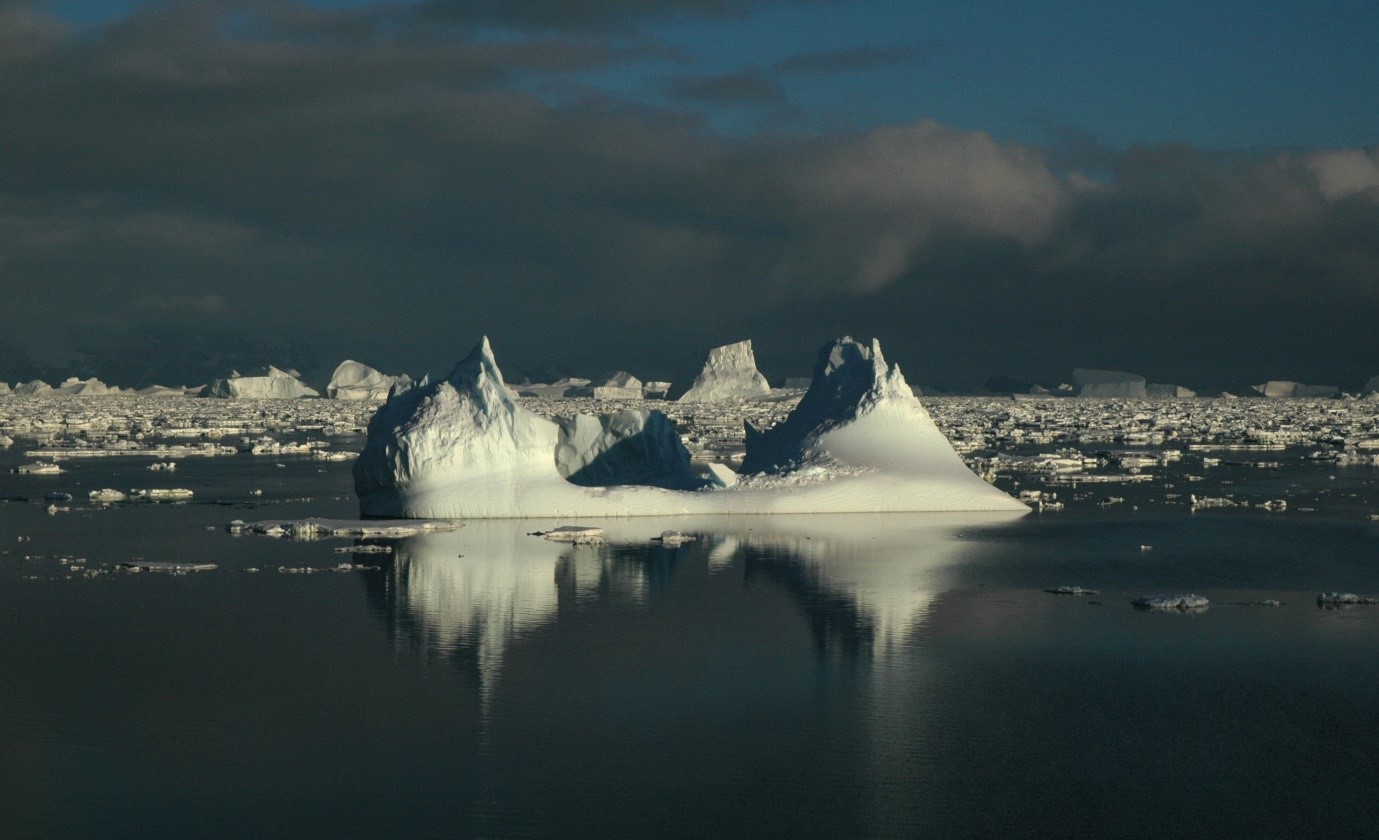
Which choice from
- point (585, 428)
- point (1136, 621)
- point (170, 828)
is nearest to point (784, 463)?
point (585, 428)

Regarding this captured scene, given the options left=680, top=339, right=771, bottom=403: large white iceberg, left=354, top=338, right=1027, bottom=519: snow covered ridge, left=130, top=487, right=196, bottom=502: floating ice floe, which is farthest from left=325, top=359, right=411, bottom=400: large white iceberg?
left=354, top=338, right=1027, bottom=519: snow covered ridge

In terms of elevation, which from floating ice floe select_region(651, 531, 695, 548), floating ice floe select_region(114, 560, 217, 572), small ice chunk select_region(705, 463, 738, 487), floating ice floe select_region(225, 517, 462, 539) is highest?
small ice chunk select_region(705, 463, 738, 487)

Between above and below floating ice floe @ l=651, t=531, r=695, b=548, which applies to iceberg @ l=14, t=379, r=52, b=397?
above

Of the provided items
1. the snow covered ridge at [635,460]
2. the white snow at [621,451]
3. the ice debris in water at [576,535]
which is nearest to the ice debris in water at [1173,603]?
the ice debris in water at [576,535]

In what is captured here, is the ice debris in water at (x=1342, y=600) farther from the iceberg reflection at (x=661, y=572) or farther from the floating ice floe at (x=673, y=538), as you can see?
the floating ice floe at (x=673, y=538)

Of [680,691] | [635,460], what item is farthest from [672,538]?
[680,691]

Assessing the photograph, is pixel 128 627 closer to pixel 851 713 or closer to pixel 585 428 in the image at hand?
pixel 851 713

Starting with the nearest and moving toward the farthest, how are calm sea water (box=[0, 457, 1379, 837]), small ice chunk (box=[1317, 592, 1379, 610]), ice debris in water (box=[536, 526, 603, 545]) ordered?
calm sea water (box=[0, 457, 1379, 837])
small ice chunk (box=[1317, 592, 1379, 610])
ice debris in water (box=[536, 526, 603, 545])

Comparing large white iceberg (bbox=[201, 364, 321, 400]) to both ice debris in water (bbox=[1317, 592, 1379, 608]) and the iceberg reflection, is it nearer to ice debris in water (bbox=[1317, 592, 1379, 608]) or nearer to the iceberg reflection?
the iceberg reflection
